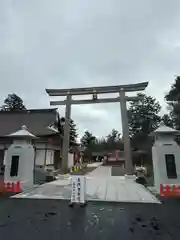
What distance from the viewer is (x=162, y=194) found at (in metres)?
6.79

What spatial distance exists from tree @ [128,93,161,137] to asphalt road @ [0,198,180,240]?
24423mm

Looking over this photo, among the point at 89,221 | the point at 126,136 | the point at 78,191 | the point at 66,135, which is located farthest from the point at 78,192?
the point at 66,135

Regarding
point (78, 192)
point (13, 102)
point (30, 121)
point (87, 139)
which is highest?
point (13, 102)

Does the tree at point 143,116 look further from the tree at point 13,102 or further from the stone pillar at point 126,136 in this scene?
the tree at point 13,102

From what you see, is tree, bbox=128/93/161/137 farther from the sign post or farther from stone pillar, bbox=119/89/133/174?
the sign post

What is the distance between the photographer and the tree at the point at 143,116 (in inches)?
1150

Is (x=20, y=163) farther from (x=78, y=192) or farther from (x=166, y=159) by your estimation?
(x=166, y=159)

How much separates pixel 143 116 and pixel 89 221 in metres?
28.0

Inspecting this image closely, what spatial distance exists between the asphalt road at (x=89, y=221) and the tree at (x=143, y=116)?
24.4m

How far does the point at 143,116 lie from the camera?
99.7ft

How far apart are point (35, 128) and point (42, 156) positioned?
2453 millimetres

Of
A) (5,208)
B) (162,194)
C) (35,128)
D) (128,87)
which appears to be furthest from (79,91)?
(5,208)

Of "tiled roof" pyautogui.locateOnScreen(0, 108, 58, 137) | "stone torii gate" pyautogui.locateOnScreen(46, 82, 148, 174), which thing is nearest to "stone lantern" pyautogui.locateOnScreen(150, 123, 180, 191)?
"stone torii gate" pyautogui.locateOnScreen(46, 82, 148, 174)

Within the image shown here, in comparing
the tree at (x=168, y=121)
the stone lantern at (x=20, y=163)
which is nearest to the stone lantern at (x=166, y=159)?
the stone lantern at (x=20, y=163)
